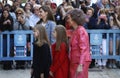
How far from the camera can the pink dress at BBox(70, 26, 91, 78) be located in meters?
7.12

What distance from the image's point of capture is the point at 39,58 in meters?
7.62

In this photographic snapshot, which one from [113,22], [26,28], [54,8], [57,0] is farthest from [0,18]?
[57,0]

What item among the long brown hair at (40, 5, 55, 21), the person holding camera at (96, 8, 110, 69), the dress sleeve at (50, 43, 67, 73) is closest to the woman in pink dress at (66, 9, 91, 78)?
the dress sleeve at (50, 43, 67, 73)

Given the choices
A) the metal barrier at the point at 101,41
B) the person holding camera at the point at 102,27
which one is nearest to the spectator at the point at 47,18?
the metal barrier at the point at 101,41

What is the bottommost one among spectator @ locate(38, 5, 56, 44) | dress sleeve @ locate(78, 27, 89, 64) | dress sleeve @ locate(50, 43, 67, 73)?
dress sleeve @ locate(50, 43, 67, 73)

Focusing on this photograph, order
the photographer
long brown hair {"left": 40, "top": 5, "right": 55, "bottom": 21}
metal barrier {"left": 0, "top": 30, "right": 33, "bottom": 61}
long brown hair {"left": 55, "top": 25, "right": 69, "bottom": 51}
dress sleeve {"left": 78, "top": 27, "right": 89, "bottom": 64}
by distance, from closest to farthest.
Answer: dress sleeve {"left": 78, "top": 27, "right": 89, "bottom": 64} → long brown hair {"left": 55, "top": 25, "right": 69, "bottom": 51} → long brown hair {"left": 40, "top": 5, "right": 55, "bottom": 21} → metal barrier {"left": 0, "top": 30, "right": 33, "bottom": 61} → the photographer

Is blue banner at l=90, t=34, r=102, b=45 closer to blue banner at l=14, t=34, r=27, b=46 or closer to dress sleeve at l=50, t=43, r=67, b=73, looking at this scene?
blue banner at l=14, t=34, r=27, b=46

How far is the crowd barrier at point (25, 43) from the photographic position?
41.3 ft

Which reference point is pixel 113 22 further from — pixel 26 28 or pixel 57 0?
pixel 57 0

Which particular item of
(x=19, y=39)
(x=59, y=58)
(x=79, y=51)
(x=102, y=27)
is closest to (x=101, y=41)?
(x=102, y=27)

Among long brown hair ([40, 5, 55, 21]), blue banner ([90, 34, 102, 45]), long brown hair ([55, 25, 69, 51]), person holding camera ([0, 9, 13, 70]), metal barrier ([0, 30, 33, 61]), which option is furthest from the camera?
blue banner ([90, 34, 102, 45])

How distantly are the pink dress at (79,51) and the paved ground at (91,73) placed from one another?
4.26 meters

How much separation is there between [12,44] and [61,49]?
5161mm

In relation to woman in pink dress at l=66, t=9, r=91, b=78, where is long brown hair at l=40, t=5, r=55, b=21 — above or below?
above
